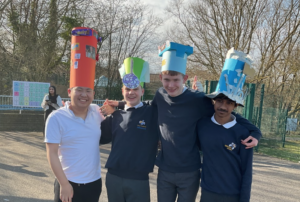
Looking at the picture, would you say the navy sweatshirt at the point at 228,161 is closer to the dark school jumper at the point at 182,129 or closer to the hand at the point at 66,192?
the dark school jumper at the point at 182,129

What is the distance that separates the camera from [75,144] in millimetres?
2160

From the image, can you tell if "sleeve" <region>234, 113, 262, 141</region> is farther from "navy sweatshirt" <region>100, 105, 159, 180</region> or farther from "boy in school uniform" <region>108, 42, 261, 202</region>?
"navy sweatshirt" <region>100, 105, 159, 180</region>

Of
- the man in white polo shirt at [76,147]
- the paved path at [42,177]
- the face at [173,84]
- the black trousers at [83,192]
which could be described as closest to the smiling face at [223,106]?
the face at [173,84]

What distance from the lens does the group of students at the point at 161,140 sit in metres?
2.17

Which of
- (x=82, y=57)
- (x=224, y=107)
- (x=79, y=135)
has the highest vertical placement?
(x=82, y=57)

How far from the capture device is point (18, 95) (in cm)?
907

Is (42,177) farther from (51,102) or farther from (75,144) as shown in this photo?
(51,102)

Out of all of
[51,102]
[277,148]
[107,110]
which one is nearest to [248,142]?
[107,110]

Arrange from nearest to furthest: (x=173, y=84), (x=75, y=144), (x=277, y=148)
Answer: (x=75, y=144)
(x=173, y=84)
(x=277, y=148)

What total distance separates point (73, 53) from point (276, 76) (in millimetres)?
15466

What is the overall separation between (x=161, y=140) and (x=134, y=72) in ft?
2.55

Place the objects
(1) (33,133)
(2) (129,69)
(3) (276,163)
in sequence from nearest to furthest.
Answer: (2) (129,69), (3) (276,163), (1) (33,133)

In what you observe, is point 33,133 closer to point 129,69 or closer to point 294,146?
point 129,69

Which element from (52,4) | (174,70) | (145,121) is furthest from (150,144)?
(52,4)
